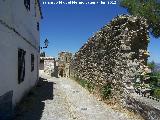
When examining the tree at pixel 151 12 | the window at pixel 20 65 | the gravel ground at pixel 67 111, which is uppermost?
the tree at pixel 151 12

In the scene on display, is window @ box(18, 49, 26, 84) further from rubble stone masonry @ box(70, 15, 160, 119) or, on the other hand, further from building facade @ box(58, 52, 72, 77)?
building facade @ box(58, 52, 72, 77)

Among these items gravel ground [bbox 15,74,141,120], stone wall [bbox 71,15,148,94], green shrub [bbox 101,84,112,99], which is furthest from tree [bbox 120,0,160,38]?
gravel ground [bbox 15,74,141,120]

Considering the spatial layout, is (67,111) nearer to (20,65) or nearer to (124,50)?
(20,65)

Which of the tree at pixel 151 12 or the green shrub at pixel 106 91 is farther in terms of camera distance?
the tree at pixel 151 12

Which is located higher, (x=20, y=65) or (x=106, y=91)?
(x=20, y=65)

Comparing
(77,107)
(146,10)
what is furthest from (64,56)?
(77,107)

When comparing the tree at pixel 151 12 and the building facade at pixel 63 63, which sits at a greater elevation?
the tree at pixel 151 12

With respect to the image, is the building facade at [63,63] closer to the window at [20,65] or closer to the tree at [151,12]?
the tree at [151,12]

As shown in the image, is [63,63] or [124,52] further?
[63,63]

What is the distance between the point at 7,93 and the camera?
9000 millimetres

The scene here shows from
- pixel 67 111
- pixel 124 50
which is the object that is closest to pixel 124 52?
pixel 124 50

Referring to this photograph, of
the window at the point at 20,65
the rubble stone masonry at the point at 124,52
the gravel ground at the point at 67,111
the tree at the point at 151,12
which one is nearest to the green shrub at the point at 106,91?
the rubble stone masonry at the point at 124,52

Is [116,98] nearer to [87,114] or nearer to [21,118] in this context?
[87,114]

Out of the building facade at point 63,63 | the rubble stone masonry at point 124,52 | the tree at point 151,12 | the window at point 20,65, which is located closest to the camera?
the rubble stone masonry at point 124,52
